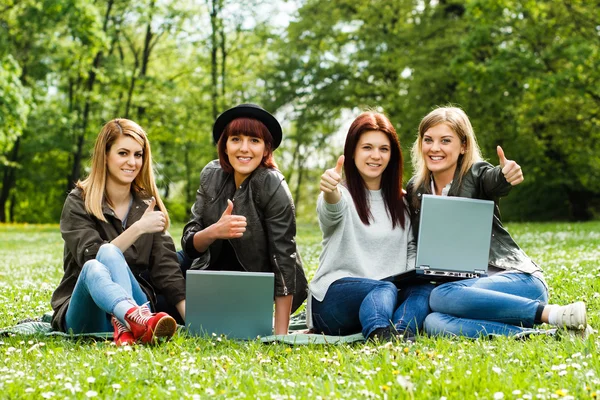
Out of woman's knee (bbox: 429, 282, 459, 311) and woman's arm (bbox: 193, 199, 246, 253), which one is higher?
woman's arm (bbox: 193, 199, 246, 253)

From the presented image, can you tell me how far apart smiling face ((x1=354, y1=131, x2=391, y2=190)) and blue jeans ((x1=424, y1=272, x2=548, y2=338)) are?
107 centimetres

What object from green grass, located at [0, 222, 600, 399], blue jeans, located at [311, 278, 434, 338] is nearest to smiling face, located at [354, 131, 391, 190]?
blue jeans, located at [311, 278, 434, 338]

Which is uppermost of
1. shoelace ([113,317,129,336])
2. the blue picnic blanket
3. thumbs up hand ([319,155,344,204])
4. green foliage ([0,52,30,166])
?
green foliage ([0,52,30,166])

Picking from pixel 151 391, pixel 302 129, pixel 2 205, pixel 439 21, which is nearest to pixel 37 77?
pixel 2 205

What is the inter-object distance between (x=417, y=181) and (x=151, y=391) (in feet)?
9.89

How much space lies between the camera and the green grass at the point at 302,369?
3.42 meters

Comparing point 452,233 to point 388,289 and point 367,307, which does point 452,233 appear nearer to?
point 388,289

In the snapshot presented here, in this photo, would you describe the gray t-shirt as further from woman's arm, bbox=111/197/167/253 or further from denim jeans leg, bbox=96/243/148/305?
denim jeans leg, bbox=96/243/148/305

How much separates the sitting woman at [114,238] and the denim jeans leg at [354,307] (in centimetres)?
119

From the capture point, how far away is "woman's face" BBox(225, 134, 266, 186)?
5586 millimetres

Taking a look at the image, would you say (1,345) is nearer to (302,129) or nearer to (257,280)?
(257,280)

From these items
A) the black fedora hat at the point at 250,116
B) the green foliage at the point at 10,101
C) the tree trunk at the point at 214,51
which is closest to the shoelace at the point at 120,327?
the black fedora hat at the point at 250,116

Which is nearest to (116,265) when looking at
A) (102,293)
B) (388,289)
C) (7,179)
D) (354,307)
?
(102,293)

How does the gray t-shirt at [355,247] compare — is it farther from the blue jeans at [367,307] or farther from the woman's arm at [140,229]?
the woman's arm at [140,229]
